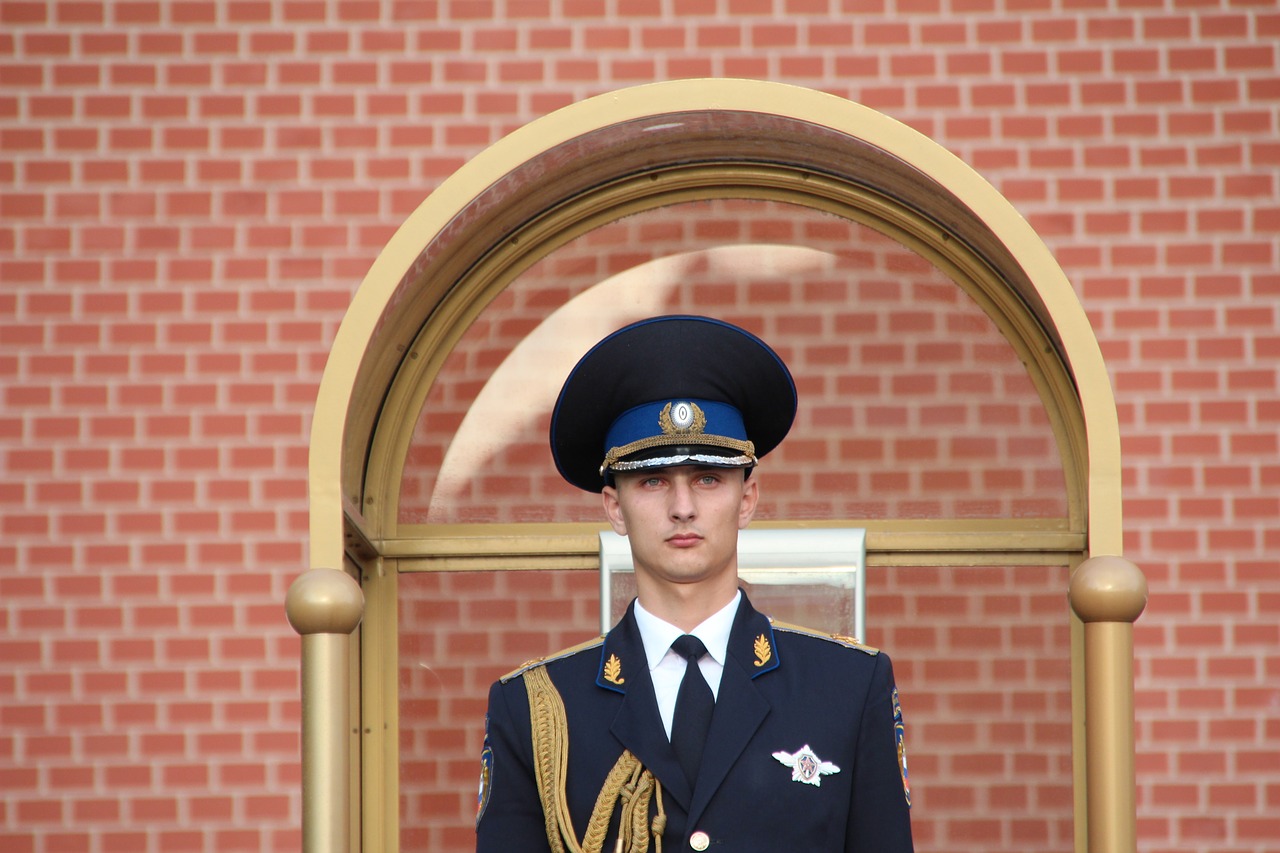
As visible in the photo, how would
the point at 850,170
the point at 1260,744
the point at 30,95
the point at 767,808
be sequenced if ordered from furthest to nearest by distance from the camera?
1. the point at 30,95
2. the point at 1260,744
3. the point at 850,170
4. the point at 767,808

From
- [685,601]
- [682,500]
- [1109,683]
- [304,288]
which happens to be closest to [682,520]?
[682,500]

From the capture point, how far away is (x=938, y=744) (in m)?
3.62

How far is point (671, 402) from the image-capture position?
8.80 feet

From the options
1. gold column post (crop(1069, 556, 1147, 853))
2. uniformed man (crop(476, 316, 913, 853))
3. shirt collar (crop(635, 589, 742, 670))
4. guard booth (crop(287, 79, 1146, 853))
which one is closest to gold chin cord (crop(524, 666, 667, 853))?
uniformed man (crop(476, 316, 913, 853))

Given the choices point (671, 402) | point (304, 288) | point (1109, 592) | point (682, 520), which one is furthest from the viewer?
point (304, 288)

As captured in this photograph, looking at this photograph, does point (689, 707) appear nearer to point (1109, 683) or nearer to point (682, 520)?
point (682, 520)

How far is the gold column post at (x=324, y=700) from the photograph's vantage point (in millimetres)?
2939

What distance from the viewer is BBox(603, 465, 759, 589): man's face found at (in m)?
2.57

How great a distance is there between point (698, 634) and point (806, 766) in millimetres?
246

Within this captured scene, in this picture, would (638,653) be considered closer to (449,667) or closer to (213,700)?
(449,667)

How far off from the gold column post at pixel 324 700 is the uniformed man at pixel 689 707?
1.23 feet

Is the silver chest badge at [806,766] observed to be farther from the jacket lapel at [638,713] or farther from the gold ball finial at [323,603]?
the gold ball finial at [323,603]

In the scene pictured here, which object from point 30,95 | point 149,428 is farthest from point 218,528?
point 30,95

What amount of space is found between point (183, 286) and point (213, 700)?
39.4 inches
